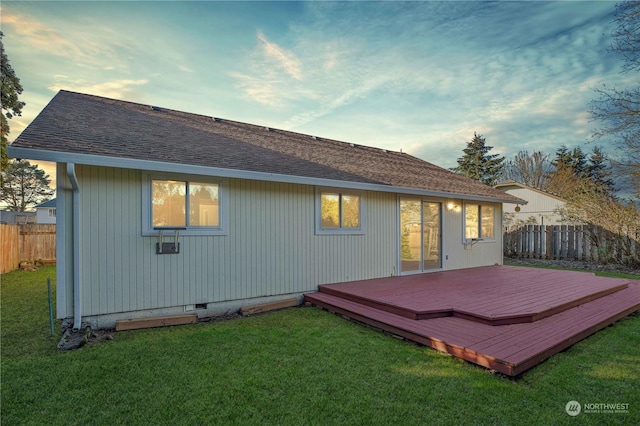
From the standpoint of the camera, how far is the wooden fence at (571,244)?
10000 millimetres

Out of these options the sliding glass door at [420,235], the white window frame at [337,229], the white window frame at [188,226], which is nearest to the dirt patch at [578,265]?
the sliding glass door at [420,235]

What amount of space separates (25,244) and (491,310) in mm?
14412

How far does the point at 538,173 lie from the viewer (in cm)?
2697

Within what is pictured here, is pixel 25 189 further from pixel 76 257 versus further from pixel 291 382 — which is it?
pixel 291 382

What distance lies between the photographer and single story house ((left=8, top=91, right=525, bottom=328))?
427 cm

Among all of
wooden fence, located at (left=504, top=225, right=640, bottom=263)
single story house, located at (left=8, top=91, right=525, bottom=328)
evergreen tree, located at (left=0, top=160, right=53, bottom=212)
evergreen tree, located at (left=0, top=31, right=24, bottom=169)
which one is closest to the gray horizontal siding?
single story house, located at (left=8, top=91, right=525, bottom=328)

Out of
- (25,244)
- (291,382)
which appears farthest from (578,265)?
(25,244)

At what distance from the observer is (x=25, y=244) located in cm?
1096

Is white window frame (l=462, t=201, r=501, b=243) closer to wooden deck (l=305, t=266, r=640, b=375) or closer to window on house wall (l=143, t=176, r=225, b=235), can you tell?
wooden deck (l=305, t=266, r=640, b=375)

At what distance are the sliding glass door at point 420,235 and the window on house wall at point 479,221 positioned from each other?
127 cm

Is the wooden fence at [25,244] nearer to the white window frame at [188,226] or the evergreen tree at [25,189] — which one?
the white window frame at [188,226]

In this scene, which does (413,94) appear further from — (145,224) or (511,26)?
(145,224)

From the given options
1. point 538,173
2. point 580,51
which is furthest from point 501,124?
point 538,173

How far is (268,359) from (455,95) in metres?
10.6
